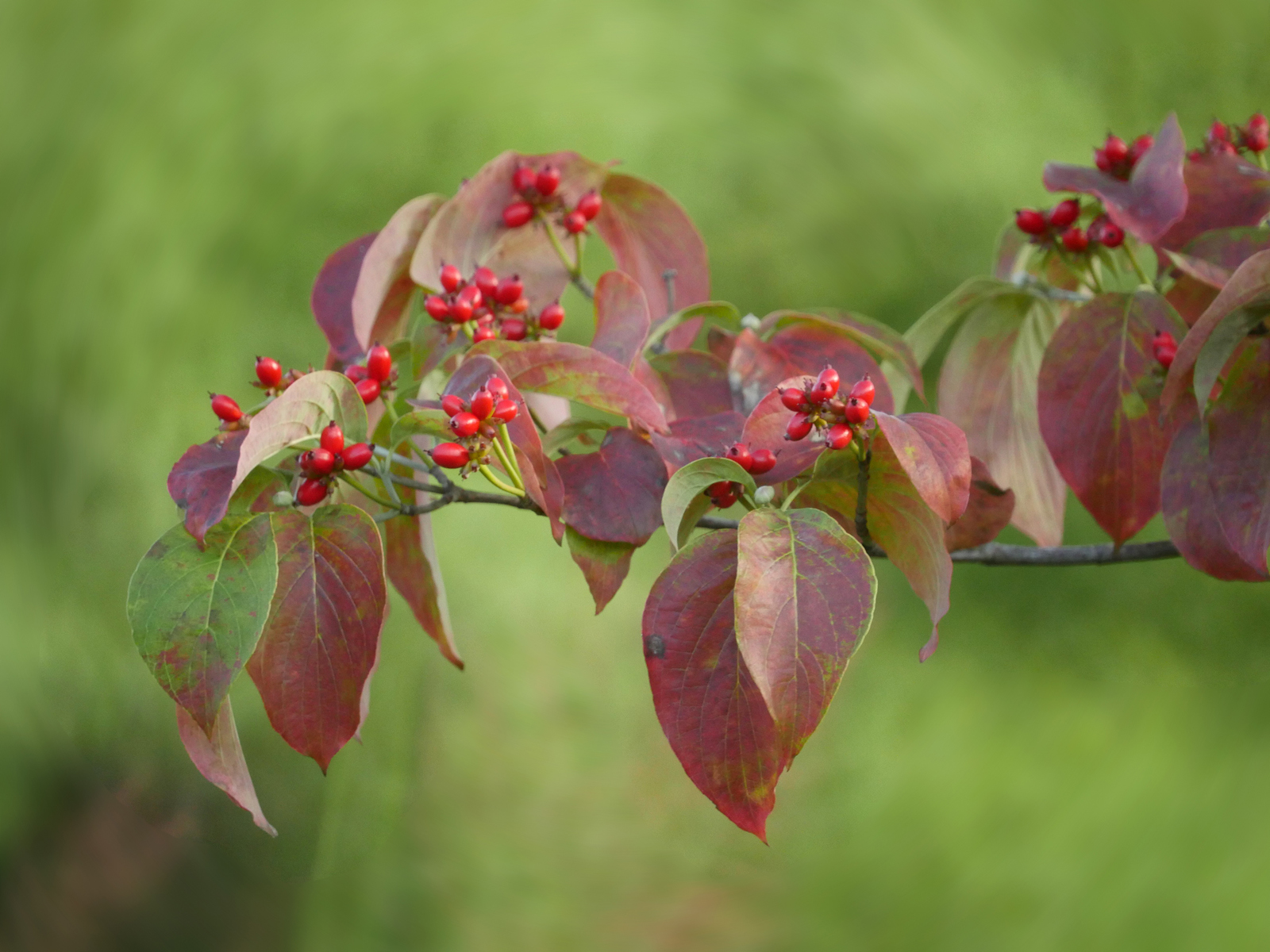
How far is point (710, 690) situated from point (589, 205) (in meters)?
0.27

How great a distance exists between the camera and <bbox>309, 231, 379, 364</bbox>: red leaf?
0.51 metres

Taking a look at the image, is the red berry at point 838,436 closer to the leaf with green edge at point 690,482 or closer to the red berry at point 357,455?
the leaf with green edge at point 690,482

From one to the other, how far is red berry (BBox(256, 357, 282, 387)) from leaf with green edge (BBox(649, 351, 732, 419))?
0.16 m

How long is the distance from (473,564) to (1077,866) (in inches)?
26.2

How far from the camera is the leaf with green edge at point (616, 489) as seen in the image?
15.3 inches

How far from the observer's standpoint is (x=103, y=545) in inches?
47.1

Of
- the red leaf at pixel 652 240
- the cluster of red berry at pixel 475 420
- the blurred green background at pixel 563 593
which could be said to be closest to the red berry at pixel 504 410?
the cluster of red berry at pixel 475 420

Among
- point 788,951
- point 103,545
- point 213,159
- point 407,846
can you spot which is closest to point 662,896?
point 788,951

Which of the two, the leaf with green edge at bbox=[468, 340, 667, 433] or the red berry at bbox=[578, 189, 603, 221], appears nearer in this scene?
the leaf with green edge at bbox=[468, 340, 667, 433]

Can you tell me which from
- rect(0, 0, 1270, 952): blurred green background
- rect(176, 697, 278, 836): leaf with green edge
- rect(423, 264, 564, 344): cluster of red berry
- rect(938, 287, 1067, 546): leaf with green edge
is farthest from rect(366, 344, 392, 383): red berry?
rect(0, 0, 1270, 952): blurred green background

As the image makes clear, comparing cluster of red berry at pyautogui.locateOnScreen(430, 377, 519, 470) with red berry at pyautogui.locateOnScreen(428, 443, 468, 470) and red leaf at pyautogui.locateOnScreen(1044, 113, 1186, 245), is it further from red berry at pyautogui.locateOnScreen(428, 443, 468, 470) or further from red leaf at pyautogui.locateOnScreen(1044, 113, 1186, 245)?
red leaf at pyautogui.locateOnScreen(1044, 113, 1186, 245)

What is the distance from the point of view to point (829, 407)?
35 cm

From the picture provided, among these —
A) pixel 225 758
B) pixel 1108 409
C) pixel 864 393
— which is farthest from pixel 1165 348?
pixel 225 758

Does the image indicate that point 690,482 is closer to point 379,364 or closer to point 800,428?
point 800,428
